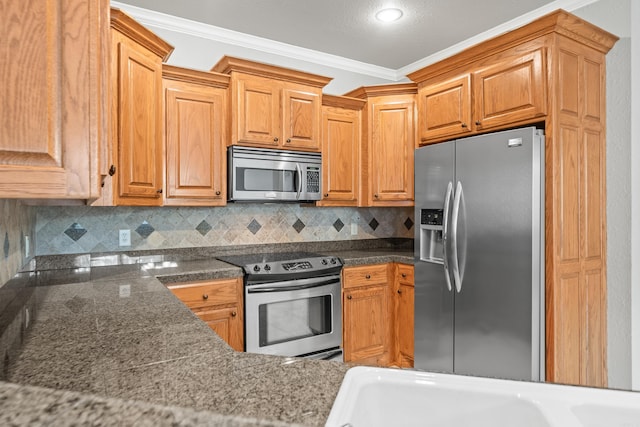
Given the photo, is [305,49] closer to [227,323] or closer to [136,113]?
[136,113]

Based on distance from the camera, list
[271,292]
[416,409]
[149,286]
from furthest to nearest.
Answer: [271,292] < [149,286] < [416,409]

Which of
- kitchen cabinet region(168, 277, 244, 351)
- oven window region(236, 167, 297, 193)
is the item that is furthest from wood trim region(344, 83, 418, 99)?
kitchen cabinet region(168, 277, 244, 351)

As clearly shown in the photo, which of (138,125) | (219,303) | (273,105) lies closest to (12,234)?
(138,125)

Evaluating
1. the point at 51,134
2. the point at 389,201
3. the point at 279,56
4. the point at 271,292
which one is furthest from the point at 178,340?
the point at 279,56

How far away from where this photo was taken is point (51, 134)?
78 centimetres

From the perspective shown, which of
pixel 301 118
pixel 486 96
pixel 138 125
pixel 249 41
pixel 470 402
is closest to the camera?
pixel 470 402

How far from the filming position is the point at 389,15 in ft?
9.30

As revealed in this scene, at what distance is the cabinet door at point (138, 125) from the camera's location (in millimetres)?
2168

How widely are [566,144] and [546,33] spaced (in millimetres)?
635

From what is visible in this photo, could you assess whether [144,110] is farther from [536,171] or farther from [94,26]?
[536,171]

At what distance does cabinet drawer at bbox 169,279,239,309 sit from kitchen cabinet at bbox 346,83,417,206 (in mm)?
1453

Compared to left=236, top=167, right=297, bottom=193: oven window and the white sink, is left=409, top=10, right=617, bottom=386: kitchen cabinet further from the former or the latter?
the white sink

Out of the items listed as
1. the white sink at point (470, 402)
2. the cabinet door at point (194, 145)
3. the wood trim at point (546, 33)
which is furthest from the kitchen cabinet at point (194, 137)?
the white sink at point (470, 402)

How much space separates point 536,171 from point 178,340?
6.75ft
